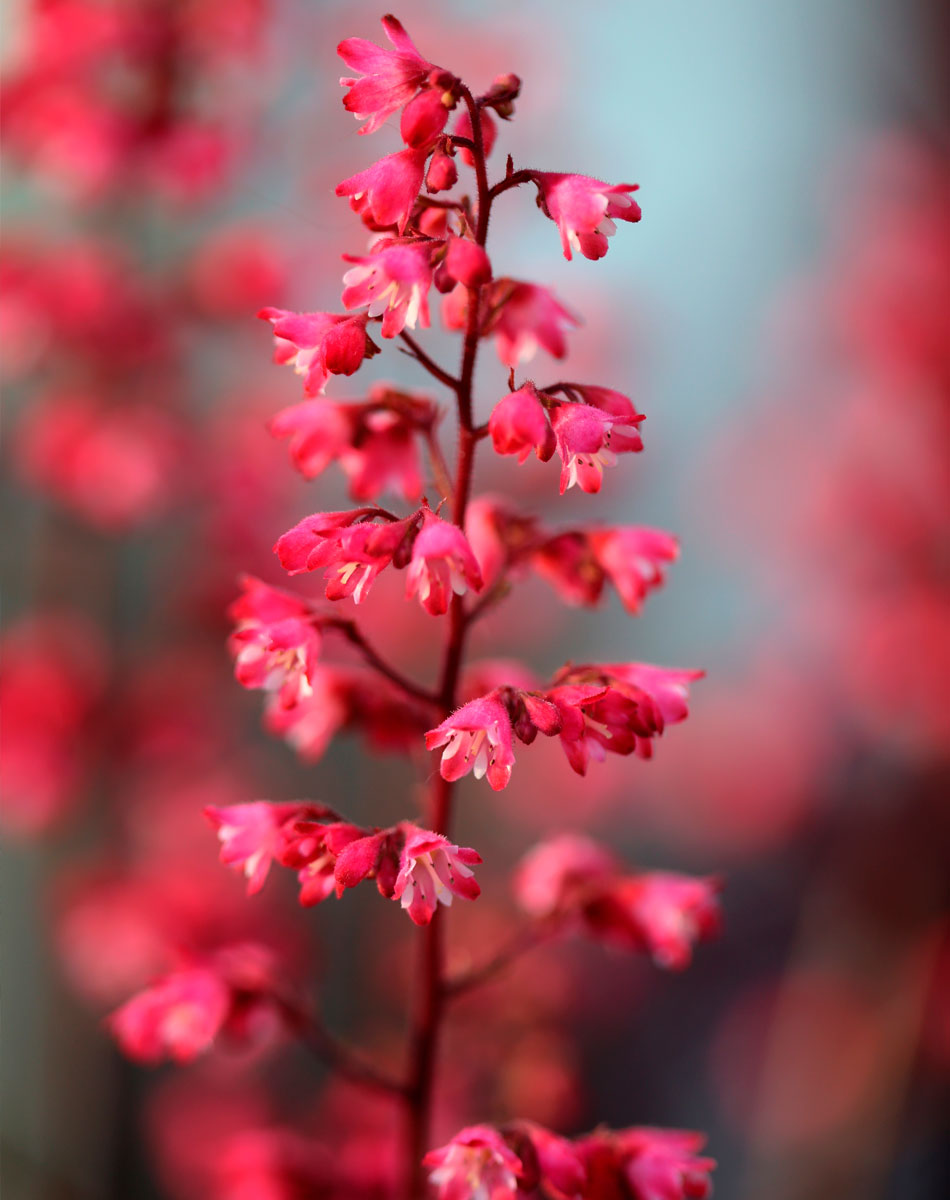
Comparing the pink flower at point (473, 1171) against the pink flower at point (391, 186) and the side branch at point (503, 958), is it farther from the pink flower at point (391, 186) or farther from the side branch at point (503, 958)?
the pink flower at point (391, 186)

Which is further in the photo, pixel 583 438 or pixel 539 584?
pixel 539 584

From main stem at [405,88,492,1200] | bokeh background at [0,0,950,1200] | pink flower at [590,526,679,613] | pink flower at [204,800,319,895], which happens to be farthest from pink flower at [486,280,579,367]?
bokeh background at [0,0,950,1200]

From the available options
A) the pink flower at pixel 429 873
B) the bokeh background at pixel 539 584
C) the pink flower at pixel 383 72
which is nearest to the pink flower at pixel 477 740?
the pink flower at pixel 429 873

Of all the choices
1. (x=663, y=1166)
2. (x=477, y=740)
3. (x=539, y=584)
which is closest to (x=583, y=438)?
(x=477, y=740)

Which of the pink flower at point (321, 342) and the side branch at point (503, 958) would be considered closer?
the pink flower at point (321, 342)

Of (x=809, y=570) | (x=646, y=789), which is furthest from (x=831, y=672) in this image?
(x=646, y=789)

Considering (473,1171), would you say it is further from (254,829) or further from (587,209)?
(587,209)

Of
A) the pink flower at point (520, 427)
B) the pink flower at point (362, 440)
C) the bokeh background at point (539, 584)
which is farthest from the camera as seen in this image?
the bokeh background at point (539, 584)
